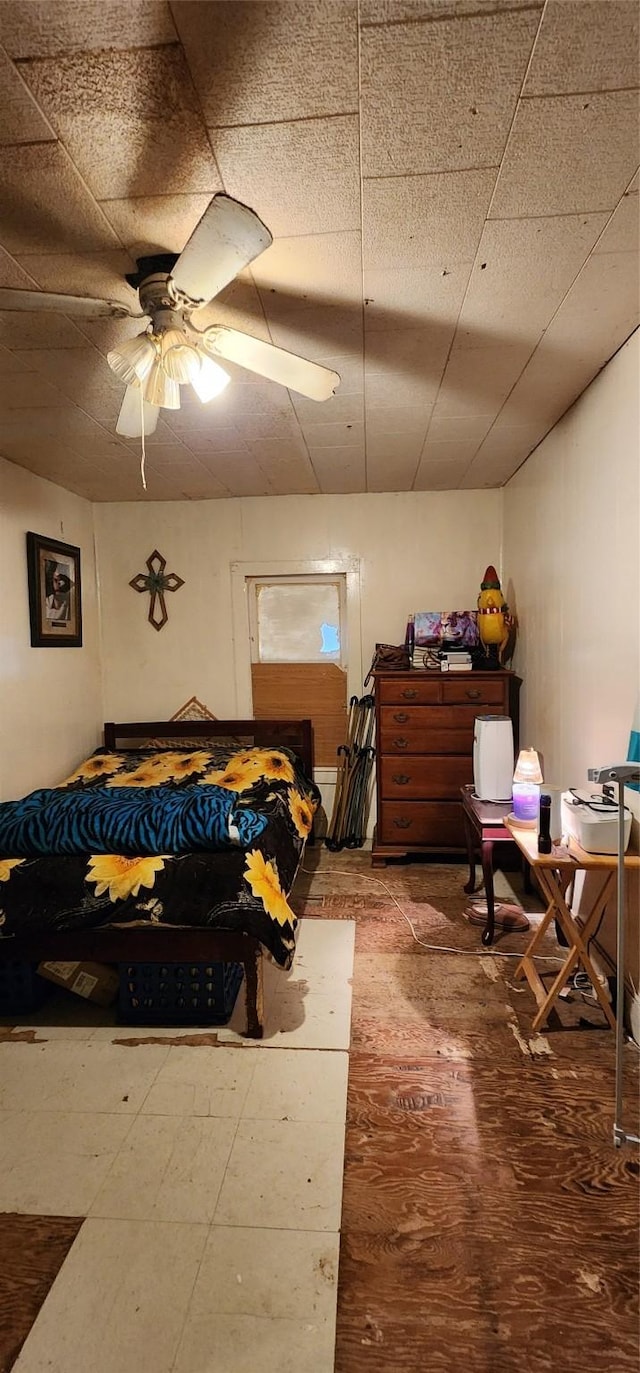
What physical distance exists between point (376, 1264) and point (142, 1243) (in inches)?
20.4

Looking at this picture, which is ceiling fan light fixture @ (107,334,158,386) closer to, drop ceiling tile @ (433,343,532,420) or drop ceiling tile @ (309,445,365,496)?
drop ceiling tile @ (433,343,532,420)

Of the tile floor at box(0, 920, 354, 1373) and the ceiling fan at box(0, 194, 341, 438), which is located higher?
the ceiling fan at box(0, 194, 341, 438)

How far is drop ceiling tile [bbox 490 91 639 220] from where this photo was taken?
3.58 feet

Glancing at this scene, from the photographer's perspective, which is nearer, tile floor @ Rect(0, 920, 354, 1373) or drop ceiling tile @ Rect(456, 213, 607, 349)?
tile floor @ Rect(0, 920, 354, 1373)

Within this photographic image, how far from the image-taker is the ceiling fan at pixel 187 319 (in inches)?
44.6

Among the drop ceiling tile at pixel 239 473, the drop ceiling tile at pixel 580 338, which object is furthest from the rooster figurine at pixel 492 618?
the drop ceiling tile at pixel 239 473

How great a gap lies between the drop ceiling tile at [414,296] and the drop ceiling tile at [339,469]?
116cm

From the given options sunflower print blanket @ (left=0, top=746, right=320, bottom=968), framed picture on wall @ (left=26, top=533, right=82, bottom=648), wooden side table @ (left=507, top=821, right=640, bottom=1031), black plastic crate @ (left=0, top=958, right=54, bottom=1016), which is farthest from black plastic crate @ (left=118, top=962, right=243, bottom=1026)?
framed picture on wall @ (left=26, top=533, right=82, bottom=648)

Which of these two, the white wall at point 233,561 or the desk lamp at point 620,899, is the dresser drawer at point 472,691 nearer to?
the white wall at point 233,561

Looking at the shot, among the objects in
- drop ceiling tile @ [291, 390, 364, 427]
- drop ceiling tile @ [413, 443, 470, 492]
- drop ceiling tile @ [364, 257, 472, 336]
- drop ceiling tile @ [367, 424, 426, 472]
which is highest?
drop ceiling tile @ [413, 443, 470, 492]

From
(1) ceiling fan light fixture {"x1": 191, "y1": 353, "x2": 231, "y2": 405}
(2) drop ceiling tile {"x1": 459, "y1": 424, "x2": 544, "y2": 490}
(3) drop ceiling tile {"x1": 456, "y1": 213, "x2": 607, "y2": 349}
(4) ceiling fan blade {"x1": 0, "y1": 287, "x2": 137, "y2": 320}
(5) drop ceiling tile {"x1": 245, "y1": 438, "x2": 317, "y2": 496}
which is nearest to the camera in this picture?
(4) ceiling fan blade {"x1": 0, "y1": 287, "x2": 137, "y2": 320}

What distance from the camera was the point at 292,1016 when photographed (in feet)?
6.94

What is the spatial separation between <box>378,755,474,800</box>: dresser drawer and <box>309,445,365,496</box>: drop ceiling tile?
1.66 m

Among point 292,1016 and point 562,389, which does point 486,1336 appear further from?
point 562,389
